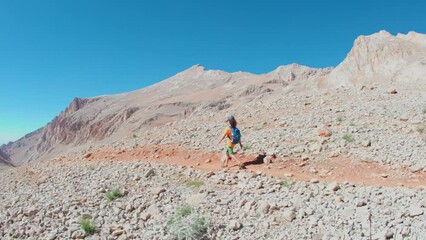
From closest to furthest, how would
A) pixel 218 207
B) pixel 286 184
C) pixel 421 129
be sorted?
pixel 218 207 < pixel 286 184 < pixel 421 129

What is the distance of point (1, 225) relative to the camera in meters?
10.1

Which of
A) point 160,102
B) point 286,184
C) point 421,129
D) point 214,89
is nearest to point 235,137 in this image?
point 286,184

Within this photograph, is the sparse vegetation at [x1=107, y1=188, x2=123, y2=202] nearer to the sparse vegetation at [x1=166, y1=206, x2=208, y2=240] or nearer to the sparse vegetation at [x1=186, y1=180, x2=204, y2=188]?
the sparse vegetation at [x1=186, y1=180, x2=204, y2=188]

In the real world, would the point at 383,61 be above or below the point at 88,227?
above

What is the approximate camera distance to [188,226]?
8.44 m

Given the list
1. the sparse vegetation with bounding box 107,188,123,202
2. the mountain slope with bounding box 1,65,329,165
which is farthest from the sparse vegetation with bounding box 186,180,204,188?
the mountain slope with bounding box 1,65,329,165

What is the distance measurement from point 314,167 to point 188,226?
20.0ft

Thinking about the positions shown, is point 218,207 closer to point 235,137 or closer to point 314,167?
point 235,137

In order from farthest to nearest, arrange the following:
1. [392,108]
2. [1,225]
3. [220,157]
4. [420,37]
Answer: [420,37]
[392,108]
[220,157]
[1,225]

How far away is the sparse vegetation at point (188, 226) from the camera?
832cm

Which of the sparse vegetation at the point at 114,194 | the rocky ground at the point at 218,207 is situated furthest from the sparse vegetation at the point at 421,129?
the sparse vegetation at the point at 114,194

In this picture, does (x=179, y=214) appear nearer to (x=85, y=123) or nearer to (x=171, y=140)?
(x=171, y=140)

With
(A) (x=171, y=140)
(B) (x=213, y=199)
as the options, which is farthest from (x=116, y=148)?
(B) (x=213, y=199)

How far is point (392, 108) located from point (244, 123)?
23.4ft
